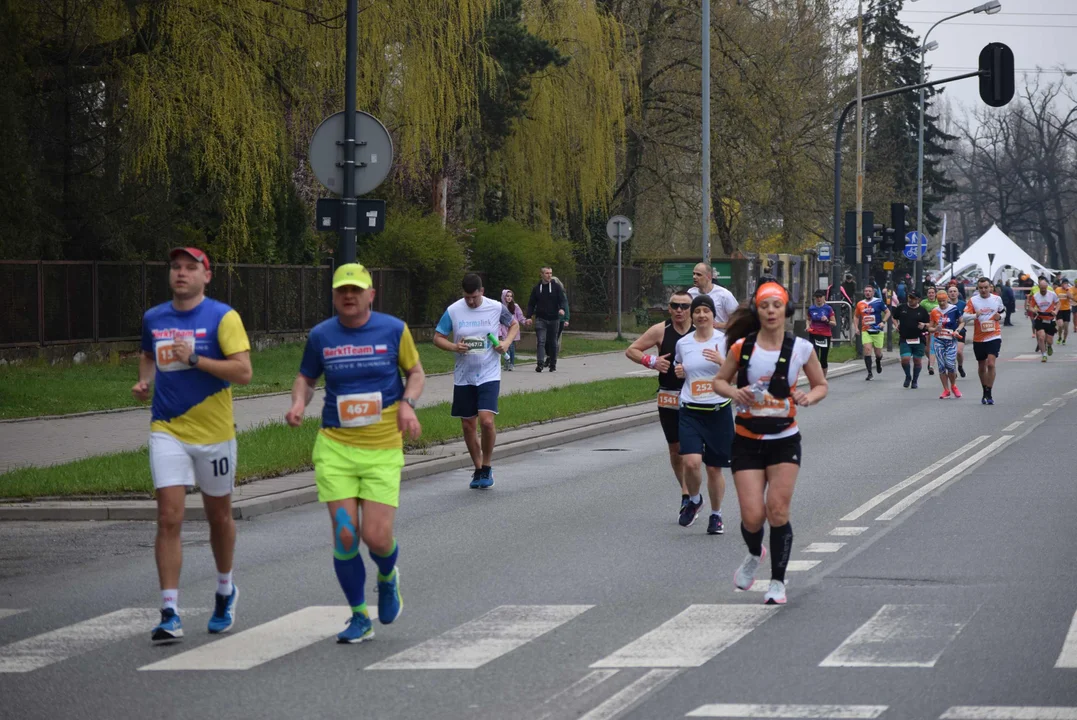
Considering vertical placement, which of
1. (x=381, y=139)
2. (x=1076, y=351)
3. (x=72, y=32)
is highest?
(x=72, y=32)

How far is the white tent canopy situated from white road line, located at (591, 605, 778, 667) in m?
85.9

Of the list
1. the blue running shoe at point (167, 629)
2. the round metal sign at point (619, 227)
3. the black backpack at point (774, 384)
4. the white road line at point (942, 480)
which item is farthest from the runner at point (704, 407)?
the round metal sign at point (619, 227)

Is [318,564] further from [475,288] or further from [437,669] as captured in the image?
[475,288]

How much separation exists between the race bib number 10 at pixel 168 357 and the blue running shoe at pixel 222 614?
1.09 m

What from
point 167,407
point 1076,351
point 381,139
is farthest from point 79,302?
point 1076,351

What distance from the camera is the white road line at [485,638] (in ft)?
23.5

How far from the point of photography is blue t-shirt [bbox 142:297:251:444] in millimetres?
7875

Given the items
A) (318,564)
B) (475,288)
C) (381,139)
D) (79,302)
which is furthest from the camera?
(79,302)

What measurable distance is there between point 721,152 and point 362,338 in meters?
36.3

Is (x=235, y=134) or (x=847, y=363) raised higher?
(x=235, y=134)

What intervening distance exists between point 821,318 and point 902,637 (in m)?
22.2

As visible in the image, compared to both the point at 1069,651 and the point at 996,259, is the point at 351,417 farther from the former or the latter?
the point at 996,259

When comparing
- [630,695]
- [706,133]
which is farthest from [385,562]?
[706,133]

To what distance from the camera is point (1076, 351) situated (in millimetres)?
41938
